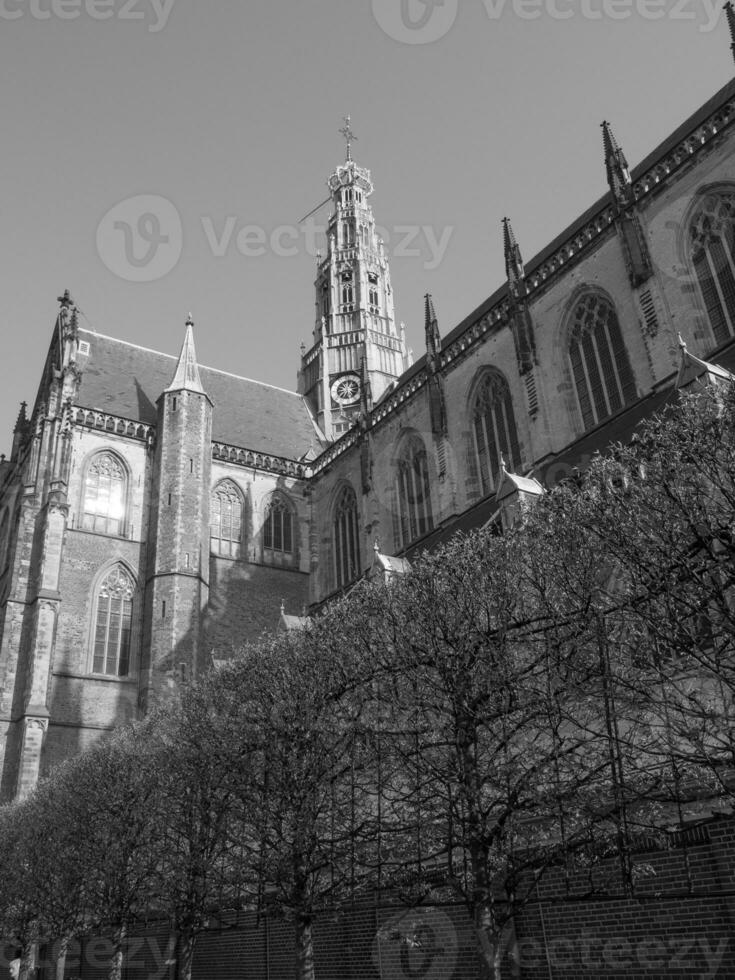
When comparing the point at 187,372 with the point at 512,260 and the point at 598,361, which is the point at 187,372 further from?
the point at 598,361

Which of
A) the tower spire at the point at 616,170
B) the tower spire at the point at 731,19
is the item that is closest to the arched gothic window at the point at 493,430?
the tower spire at the point at 616,170

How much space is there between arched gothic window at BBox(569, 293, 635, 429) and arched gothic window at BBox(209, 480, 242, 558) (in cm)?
1709

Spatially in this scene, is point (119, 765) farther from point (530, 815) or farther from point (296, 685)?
point (530, 815)

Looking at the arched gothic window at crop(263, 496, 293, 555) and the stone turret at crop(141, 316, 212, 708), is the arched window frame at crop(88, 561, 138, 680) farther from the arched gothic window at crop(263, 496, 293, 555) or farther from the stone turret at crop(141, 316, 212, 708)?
the arched gothic window at crop(263, 496, 293, 555)

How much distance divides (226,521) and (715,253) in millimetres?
22355

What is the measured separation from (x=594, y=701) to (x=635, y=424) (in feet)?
37.3

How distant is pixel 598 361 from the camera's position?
78.8 ft

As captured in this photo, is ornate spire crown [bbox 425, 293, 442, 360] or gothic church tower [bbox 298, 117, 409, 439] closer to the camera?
ornate spire crown [bbox 425, 293, 442, 360]

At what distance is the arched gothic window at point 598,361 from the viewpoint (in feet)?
76.2

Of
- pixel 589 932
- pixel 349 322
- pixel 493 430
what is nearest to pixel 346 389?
pixel 349 322

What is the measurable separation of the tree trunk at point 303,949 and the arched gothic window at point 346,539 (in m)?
20.6

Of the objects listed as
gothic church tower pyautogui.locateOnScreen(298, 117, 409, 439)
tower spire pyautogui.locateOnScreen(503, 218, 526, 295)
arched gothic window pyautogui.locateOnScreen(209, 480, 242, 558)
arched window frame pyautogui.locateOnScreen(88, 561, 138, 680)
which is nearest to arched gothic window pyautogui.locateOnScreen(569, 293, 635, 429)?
tower spire pyautogui.locateOnScreen(503, 218, 526, 295)

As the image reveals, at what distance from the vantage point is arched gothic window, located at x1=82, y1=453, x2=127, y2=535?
32375 millimetres

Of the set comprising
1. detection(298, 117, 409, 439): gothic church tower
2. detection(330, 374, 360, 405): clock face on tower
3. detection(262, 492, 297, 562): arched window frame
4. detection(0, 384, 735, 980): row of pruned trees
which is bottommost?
detection(0, 384, 735, 980): row of pruned trees
